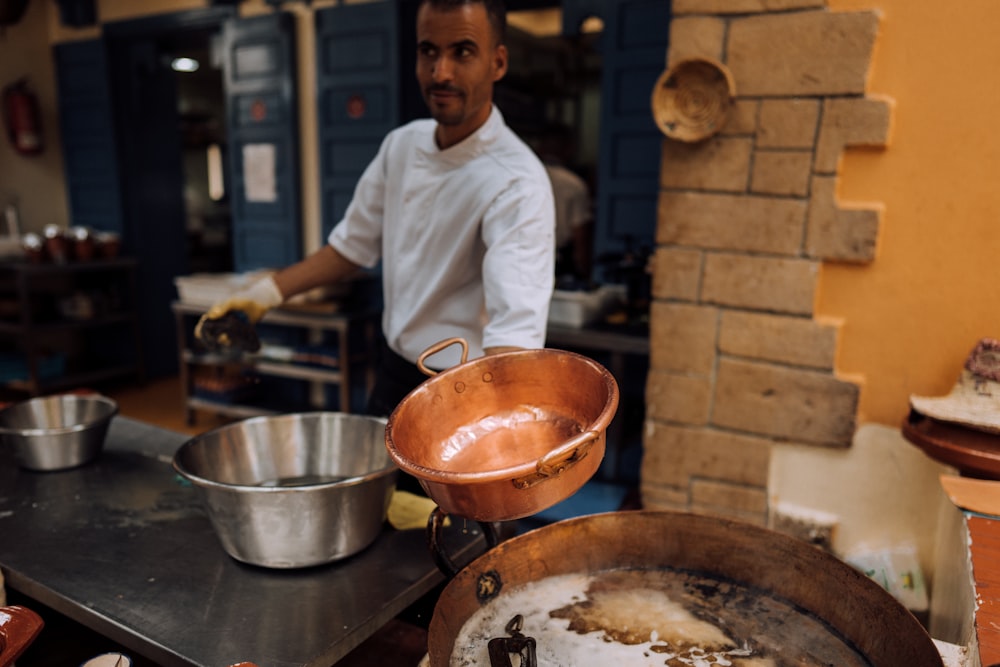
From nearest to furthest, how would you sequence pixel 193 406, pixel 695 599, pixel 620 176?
pixel 695 599
pixel 620 176
pixel 193 406

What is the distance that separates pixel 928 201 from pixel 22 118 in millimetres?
6415

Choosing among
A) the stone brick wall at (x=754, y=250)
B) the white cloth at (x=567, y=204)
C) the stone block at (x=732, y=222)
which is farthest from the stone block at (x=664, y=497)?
the white cloth at (x=567, y=204)

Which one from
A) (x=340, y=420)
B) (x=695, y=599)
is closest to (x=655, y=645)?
(x=695, y=599)

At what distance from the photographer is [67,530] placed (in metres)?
1.35

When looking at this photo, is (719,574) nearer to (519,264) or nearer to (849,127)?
(519,264)

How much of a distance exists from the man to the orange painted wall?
1.13 metres

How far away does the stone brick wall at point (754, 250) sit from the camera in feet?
6.78

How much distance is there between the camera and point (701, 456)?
2459mm

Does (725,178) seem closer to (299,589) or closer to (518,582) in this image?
(518,582)

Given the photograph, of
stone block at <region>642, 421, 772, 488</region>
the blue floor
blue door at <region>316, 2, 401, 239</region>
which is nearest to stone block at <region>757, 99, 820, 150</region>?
stone block at <region>642, 421, 772, 488</region>

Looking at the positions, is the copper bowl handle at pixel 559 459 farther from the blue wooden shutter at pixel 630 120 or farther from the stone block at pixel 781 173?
the blue wooden shutter at pixel 630 120

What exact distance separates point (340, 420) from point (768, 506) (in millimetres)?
1655

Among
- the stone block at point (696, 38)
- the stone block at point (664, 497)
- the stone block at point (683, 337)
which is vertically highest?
the stone block at point (696, 38)

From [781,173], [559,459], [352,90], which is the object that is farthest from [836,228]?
[352,90]
